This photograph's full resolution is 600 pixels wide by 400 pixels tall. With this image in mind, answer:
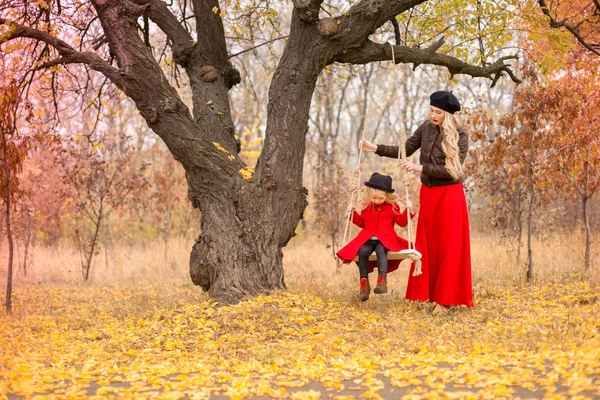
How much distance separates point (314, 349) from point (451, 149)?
2.38 m

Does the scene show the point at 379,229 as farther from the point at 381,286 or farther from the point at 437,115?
the point at 437,115

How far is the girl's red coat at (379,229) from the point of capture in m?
6.38

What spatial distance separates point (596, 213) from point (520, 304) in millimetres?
8163

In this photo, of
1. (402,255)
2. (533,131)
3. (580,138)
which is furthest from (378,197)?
(580,138)

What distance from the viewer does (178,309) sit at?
21.3ft

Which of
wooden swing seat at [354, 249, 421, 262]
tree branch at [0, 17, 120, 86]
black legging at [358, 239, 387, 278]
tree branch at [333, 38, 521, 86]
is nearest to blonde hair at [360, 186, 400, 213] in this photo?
black legging at [358, 239, 387, 278]

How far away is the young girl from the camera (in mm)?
6367

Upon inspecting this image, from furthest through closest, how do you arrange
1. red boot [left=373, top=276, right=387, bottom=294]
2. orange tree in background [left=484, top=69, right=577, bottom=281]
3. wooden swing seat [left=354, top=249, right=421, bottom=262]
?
orange tree in background [left=484, top=69, right=577, bottom=281]
red boot [left=373, top=276, right=387, bottom=294]
wooden swing seat [left=354, top=249, right=421, bottom=262]

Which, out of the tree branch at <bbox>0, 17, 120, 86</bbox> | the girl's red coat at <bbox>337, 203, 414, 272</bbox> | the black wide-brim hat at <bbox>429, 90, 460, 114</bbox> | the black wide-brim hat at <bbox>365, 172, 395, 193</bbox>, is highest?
the tree branch at <bbox>0, 17, 120, 86</bbox>

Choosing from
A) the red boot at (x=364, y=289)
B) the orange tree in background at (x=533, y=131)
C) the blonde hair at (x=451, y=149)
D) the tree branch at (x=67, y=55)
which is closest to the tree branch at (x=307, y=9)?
the blonde hair at (x=451, y=149)

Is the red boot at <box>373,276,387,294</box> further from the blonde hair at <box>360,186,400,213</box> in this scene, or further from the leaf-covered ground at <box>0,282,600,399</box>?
the blonde hair at <box>360,186,400,213</box>

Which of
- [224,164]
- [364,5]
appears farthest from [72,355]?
[364,5]

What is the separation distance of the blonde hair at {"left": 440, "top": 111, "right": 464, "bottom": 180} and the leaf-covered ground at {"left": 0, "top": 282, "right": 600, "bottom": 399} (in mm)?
1413

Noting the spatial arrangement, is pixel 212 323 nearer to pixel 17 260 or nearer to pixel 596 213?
pixel 17 260
